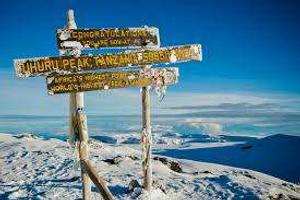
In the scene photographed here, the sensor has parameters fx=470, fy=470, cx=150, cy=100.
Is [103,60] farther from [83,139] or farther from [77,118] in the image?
[83,139]

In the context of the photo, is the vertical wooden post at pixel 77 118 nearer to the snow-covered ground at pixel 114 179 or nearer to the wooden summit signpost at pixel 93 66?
the wooden summit signpost at pixel 93 66

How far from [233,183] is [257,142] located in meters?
34.5

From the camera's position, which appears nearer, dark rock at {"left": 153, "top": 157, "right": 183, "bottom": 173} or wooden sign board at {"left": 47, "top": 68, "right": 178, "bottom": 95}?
wooden sign board at {"left": 47, "top": 68, "right": 178, "bottom": 95}

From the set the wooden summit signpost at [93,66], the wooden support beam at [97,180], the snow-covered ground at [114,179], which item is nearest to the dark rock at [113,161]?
the snow-covered ground at [114,179]

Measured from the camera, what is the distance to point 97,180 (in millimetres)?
9156

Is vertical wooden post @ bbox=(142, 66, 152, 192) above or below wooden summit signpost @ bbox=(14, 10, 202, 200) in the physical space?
below

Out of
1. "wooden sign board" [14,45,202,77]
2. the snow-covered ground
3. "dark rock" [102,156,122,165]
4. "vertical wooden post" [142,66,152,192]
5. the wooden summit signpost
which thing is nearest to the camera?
"wooden sign board" [14,45,202,77]

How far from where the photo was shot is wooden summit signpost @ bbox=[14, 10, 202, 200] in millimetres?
9117

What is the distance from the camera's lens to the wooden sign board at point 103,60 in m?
9.00

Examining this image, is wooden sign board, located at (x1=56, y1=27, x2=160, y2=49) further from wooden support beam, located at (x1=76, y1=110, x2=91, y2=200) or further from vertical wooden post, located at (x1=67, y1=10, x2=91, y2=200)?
wooden support beam, located at (x1=76, y1=110, x2=91, y2=200)

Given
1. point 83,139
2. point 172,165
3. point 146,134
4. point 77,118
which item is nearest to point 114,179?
point 146,134

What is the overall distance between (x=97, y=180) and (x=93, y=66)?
227 cm

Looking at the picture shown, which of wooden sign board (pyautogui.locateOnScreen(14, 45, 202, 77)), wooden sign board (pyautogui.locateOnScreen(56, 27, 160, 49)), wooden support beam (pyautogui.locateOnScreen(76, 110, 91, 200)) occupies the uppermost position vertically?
wooden sign board (pyautogui.locateOnScreen(56, 27, 160, 49))

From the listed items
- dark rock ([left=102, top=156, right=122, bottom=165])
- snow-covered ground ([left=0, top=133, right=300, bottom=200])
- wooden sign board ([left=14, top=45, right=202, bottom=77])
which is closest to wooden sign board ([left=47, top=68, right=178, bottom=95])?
wooden sign board ([left=14, top=45, right=202, bottom=77])
